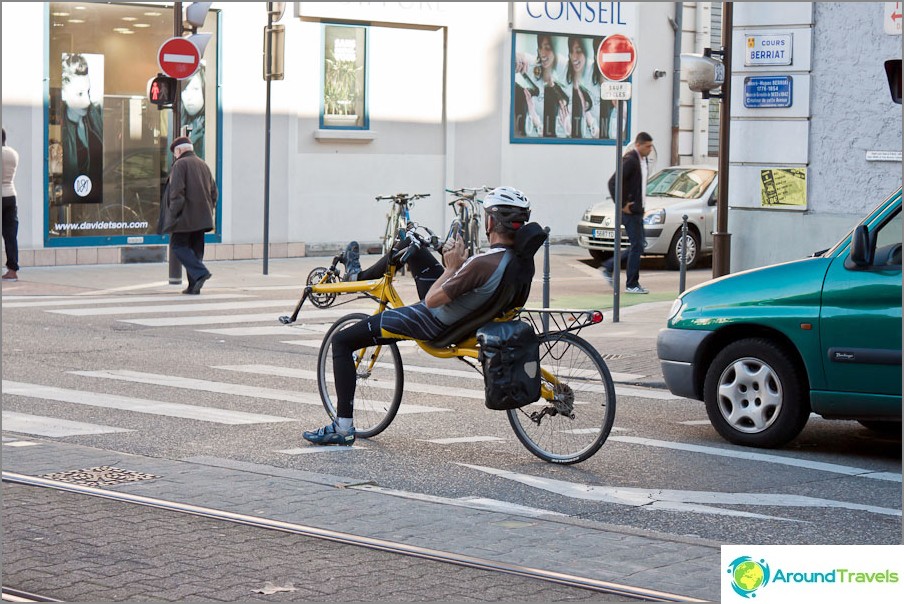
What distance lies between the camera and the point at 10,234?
19438 millimetres

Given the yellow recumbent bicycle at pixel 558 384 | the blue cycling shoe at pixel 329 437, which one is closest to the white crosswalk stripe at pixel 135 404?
the blue cycling shoe at pixel 329 437

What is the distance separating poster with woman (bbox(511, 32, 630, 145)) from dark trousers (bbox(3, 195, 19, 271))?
1010cm

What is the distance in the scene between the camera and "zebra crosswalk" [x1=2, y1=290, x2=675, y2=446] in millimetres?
9688

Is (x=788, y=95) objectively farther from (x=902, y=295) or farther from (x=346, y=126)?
(x=346, y=126)

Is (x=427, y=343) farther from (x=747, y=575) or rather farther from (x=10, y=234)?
(x=10, y=234)

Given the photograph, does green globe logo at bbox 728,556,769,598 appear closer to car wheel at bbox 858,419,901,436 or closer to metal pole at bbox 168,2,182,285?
car wheel at bbox 858,419,901,436

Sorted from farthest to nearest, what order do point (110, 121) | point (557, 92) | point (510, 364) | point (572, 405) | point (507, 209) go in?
point (557, 92), point (110, 121), point (572, 405), point (507, 209), point (510, 364)

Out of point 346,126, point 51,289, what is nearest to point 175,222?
point 51,289

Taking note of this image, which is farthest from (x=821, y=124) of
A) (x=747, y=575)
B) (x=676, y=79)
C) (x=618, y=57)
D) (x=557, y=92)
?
(x=676, y=79)

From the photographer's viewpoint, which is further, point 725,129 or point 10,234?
point 10,234

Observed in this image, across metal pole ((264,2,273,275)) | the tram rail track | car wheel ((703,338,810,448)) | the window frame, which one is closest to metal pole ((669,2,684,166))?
the window frame

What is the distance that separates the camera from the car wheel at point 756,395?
891 centimetres

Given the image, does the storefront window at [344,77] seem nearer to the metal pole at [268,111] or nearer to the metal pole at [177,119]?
the metal pole at [268,111]

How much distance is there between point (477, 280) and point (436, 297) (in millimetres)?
276
